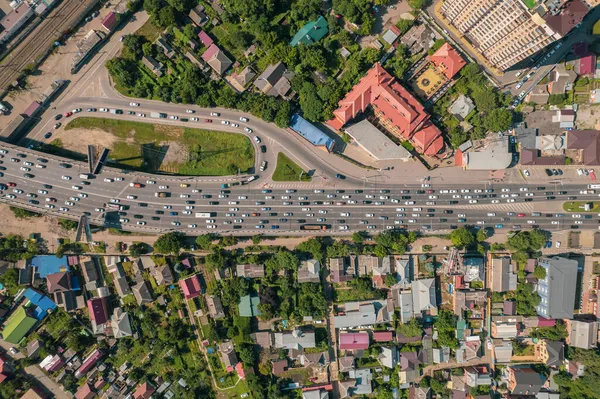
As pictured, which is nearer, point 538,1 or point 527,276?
point 538,1

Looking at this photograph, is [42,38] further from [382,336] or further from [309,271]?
[382,336]

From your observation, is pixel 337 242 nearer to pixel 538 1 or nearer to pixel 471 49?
pixel 471 49

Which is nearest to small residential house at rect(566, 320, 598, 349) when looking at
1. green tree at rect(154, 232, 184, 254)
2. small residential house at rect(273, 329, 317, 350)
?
small residential house at rect(273, 329, 317, 350)

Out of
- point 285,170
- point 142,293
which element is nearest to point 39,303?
point 142,293

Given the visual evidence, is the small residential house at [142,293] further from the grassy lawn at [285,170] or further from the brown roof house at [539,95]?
the brown roof house at [539,95]

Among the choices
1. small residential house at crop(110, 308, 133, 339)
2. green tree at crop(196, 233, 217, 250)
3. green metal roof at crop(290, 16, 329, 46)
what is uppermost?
green metal roof at crop(290, 16, 329, 46)

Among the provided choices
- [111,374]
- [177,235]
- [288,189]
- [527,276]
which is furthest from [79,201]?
[527,276]

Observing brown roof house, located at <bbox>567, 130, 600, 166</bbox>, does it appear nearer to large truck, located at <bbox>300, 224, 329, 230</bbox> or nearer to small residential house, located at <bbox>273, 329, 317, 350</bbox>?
large truck, located at <bbox>300, 224, 329, 230</bbox>

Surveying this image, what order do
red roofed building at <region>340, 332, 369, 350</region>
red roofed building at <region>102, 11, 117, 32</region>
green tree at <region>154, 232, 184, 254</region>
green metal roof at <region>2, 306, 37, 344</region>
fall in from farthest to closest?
red roofed building at <region>340, 332, 369, 350</region> → green metal roof at <region>2, 306, 37, 344</region> → red roofed building at <region>102, 11, 117, 32</region> → green tree at <region>154, 232, 184, 254</region>
